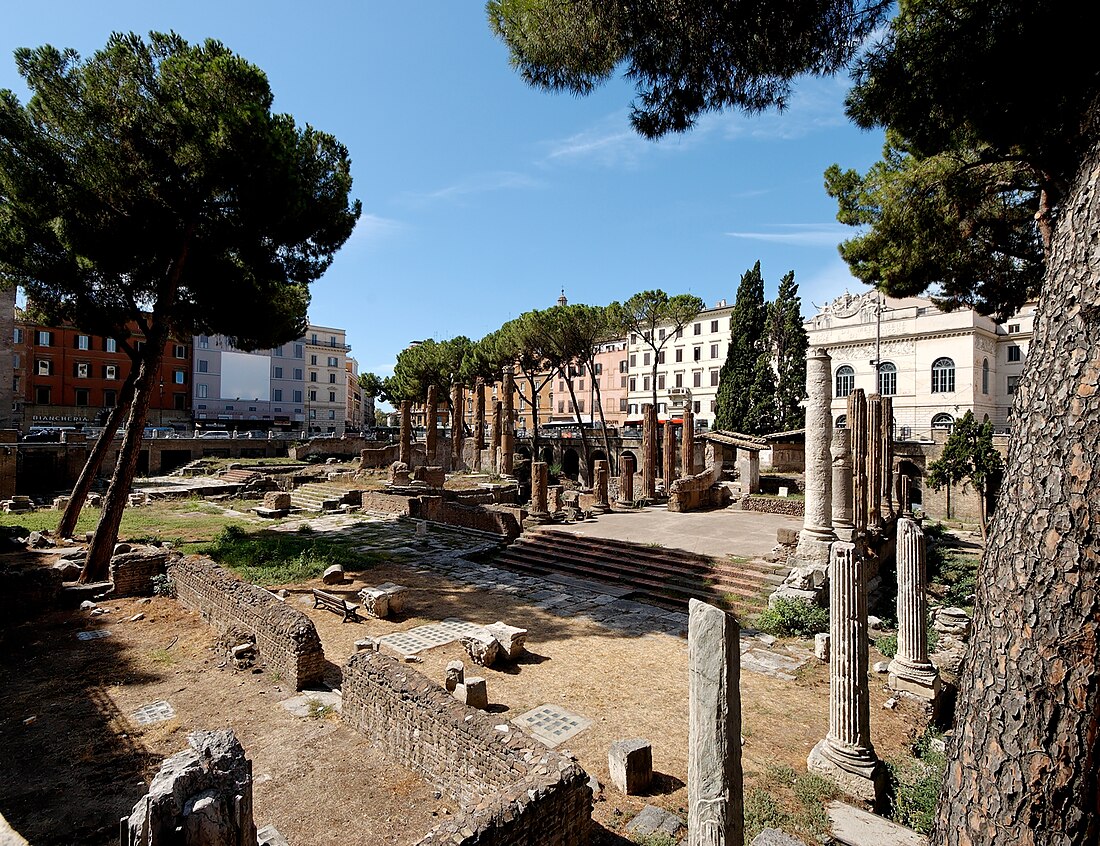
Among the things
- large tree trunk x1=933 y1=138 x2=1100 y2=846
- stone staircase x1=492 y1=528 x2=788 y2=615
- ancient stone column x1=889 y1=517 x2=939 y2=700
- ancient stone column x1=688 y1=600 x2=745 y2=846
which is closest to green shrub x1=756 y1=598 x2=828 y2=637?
stone staircase x1=492 y1=528 x2=788 y2=615

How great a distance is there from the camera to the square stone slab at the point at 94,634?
31.5 feet

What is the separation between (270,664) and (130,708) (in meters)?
1.73

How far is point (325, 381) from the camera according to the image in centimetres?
6284

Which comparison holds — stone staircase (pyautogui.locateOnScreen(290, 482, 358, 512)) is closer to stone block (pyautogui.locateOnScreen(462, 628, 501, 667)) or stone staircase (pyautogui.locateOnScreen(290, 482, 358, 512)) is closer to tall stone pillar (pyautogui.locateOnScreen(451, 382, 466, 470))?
tall stone pillar (pyautogui.locateOnScreen(451, 382, 466, 470))

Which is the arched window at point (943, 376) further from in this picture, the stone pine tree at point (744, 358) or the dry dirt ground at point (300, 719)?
the dry dirt ground at point (300, 719)

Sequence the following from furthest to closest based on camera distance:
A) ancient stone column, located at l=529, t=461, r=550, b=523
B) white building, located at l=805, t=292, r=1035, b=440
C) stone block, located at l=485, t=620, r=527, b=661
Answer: white building, located at l=805, t=292, r=1035, b=440
ancient stone column, located at l=529, t=461, r=550, b=523
stone block, located at l=485, t=620, r=527, b=661

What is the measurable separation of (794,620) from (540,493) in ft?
36.7

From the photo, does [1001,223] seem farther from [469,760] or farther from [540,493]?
[469,760]

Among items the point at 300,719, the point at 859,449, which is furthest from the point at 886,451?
the point at 300,719

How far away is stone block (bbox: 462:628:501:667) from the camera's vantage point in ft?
29.2

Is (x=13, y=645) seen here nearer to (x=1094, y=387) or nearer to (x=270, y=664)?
(x=270, y=664)

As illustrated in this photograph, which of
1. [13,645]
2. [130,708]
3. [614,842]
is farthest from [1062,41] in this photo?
[13,645]

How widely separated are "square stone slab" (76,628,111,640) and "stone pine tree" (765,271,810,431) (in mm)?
34862

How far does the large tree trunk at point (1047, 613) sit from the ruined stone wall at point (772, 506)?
2142cm
